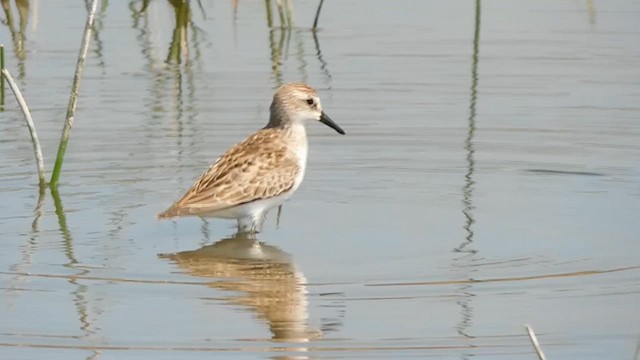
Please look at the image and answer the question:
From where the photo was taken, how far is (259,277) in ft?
30.0

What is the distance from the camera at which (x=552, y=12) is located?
16391 millimetres

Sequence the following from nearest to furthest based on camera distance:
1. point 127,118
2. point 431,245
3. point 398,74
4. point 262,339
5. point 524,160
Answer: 1. point 262,339
2. point 431,245
3. point 524,160
4. point 127,118
5. point 398,74

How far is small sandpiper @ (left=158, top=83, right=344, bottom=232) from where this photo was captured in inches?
400

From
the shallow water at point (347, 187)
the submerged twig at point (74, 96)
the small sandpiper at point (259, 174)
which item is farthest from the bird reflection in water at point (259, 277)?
A: the submerged twig at point (74, 96)

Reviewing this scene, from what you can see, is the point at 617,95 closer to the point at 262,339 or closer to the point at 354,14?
the point at 354,14

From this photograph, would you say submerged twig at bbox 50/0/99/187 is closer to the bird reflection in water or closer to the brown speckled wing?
the brown speckled wing

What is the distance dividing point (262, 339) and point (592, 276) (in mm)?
1979

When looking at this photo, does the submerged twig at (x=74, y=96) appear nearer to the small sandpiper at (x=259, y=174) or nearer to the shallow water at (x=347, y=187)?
the shallow water at (x=347, y=187)

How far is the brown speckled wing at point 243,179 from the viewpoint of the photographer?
397 inches

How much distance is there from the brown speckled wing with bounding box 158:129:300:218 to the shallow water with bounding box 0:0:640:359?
22cm

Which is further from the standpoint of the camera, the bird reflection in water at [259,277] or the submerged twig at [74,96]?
the submerged twig at [74,96]

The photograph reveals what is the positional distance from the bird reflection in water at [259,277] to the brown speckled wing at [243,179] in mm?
245

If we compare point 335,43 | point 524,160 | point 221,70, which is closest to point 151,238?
point 524,160

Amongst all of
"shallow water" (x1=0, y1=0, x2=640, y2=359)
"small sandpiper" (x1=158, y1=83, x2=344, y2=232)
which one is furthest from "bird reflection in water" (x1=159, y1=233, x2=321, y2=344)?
"small sandpiper" (x1=158, y1=83, x2=344, y2=232)
